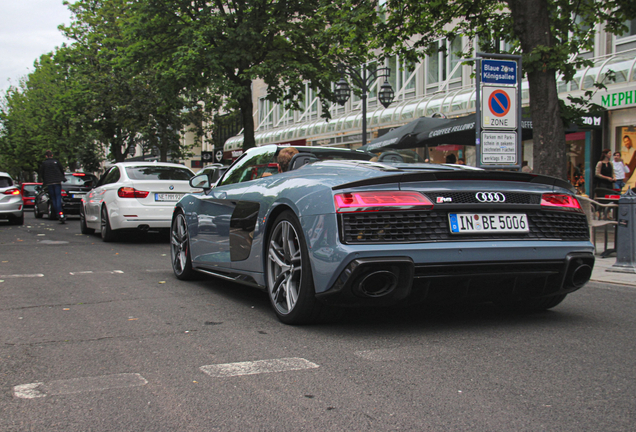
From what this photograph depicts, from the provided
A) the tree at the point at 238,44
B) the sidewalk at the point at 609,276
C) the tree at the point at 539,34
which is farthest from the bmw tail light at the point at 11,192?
the sidewalk at the point at 609,276

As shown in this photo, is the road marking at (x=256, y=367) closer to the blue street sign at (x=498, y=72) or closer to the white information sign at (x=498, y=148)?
the white information sign at (x=498, y=148)

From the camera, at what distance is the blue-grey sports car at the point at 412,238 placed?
416cm

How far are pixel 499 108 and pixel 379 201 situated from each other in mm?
6277

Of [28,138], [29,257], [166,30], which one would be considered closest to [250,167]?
[29,257]

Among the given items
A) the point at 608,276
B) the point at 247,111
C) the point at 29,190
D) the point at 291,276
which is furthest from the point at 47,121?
the point at 291,276

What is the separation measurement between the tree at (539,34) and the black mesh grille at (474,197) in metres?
6.72

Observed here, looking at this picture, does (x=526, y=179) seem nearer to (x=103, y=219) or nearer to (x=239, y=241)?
(x=239, y=241)

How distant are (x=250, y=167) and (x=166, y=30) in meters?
17.9

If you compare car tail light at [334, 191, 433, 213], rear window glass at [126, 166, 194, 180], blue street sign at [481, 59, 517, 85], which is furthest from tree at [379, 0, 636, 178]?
car tail light at [334, 191, 433, 213]

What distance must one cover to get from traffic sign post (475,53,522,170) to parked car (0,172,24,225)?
14559mm

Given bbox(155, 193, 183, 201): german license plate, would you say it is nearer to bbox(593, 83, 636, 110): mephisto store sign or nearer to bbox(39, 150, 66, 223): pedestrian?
bbox(39, 150, 66, 223): pedestrian

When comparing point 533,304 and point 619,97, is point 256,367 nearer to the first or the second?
point 533,304

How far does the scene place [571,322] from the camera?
16.1ft

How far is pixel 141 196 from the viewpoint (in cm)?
1259
